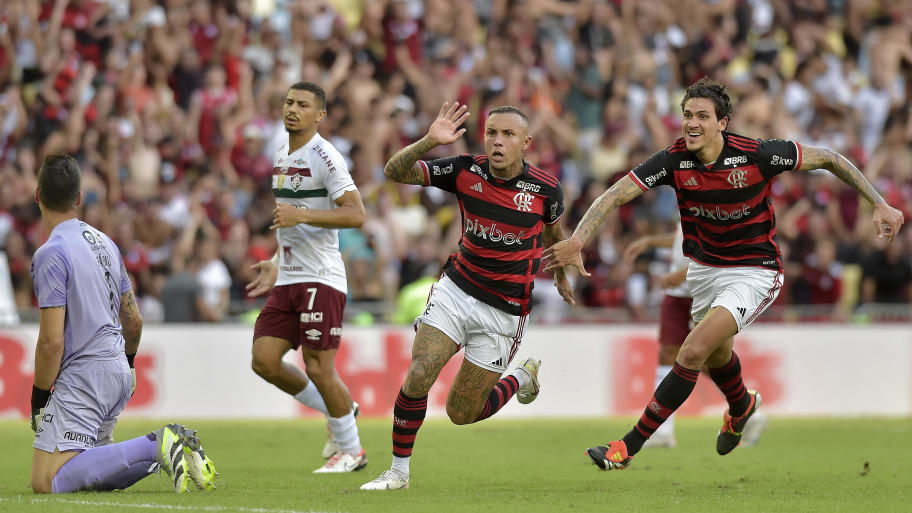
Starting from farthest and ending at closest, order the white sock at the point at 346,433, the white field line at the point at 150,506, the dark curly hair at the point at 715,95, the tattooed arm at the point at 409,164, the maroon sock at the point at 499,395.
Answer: the white sock at the point at 346,433, the maroon sock at the point at 499,395, the dark curly hair at the point at 715,95, the tattooed arm at the point at 409,164, the white field line at the point at 150,506

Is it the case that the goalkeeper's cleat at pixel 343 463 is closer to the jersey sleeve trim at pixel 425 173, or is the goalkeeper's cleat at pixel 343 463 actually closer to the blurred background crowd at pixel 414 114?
the jersey sleeve trim at pixel 425 173

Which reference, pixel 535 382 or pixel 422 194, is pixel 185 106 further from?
pixel 535 382

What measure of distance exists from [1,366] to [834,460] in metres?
9.97

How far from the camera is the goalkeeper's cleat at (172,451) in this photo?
321 inches

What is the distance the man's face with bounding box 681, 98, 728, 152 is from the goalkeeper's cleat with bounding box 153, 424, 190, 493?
13.6ft

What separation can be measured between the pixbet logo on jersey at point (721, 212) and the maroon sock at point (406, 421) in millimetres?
2521

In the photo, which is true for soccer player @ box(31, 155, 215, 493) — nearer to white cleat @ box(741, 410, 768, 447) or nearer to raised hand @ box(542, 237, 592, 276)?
raised hand @ box(542, 237, 592, 276)

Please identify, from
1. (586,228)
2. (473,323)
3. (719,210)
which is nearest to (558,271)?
(586,228)

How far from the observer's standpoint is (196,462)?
833 cm

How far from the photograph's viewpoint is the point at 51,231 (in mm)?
8320

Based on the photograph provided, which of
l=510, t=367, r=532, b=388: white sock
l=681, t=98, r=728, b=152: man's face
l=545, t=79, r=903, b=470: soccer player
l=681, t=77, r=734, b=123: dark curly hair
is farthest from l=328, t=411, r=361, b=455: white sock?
l=681, t=77, r=734, b=123: dark curly hair

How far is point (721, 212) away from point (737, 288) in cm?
58

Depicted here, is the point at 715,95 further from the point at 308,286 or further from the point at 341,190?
the point at 308,286

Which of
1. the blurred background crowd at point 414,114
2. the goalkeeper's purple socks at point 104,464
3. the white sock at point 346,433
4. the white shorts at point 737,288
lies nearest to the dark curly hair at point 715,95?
the white shorts at point 737,288
